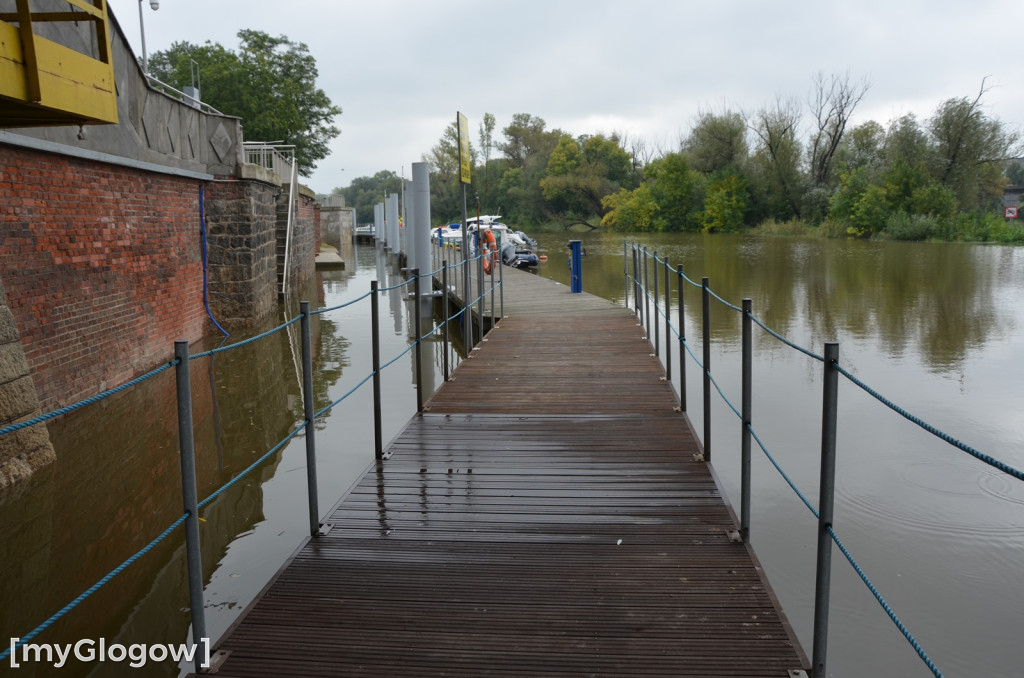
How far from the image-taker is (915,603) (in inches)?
175

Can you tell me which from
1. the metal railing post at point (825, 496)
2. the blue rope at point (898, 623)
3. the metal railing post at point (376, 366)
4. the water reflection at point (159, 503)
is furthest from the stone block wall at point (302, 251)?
the blue rope at point (898, 623)

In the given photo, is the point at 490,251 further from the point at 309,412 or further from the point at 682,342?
the point at 309,412

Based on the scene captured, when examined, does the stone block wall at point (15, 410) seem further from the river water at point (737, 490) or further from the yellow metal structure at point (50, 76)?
the yellow metal structure at point (50, 76)

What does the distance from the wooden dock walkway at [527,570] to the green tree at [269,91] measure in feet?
120

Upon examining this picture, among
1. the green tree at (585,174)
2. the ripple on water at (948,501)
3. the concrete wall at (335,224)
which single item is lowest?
the ripple on water at (948,501)

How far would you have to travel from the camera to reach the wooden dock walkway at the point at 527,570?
3078 mm

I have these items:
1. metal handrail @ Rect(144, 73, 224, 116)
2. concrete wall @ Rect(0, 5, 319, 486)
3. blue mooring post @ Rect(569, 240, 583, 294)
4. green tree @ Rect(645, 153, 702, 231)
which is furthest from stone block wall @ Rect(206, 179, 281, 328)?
green tree @ Rect(645, 153, 702, 231)

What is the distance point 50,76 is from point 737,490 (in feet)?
18.2

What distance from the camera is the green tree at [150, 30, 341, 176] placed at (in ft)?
139

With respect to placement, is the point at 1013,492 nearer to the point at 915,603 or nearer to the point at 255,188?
the point at 915,603

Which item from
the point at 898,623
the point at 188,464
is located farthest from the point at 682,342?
the point at 188,464

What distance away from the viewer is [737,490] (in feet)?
19.9

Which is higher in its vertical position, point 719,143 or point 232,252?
point 719,143

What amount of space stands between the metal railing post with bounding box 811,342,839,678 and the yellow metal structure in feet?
16.9
